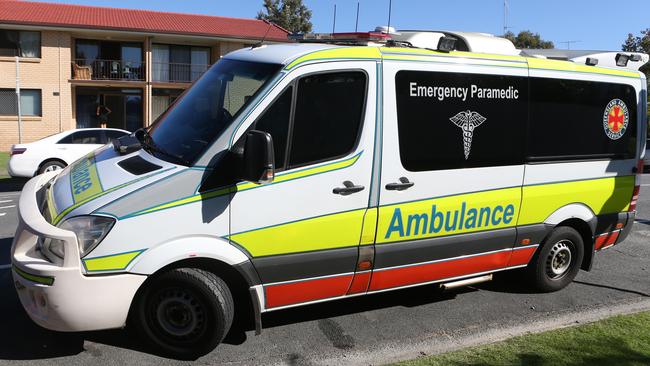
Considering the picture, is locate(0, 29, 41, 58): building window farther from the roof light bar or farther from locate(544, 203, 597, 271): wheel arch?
locate(544, 203, 597, 271): wheel arch

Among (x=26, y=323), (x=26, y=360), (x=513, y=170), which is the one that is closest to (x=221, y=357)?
(x=26, y=360)

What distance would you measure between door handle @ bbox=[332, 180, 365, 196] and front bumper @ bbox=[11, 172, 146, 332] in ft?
4.81

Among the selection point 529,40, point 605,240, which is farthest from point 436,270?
point 529,40

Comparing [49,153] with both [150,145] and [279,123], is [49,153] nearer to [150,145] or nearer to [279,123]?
[150,145]

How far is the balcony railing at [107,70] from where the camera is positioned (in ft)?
97.7

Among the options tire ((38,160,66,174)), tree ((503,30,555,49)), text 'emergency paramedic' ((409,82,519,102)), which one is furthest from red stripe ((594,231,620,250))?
tree ((503,30,555,49))

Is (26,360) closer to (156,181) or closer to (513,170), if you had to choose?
(156,181)

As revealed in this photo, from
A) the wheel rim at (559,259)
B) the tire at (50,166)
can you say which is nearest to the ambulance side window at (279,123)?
the wheel rim at (559,259)

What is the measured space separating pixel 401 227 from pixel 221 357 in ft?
5.42

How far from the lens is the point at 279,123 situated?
4262mm

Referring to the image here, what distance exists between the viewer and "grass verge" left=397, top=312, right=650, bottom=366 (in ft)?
13.9

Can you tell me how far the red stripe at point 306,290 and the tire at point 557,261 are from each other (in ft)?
7.04

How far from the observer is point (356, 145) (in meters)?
4.46

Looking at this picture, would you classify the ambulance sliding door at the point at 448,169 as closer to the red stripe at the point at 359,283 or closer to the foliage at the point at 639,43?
the red stripe at the point at 359,283
